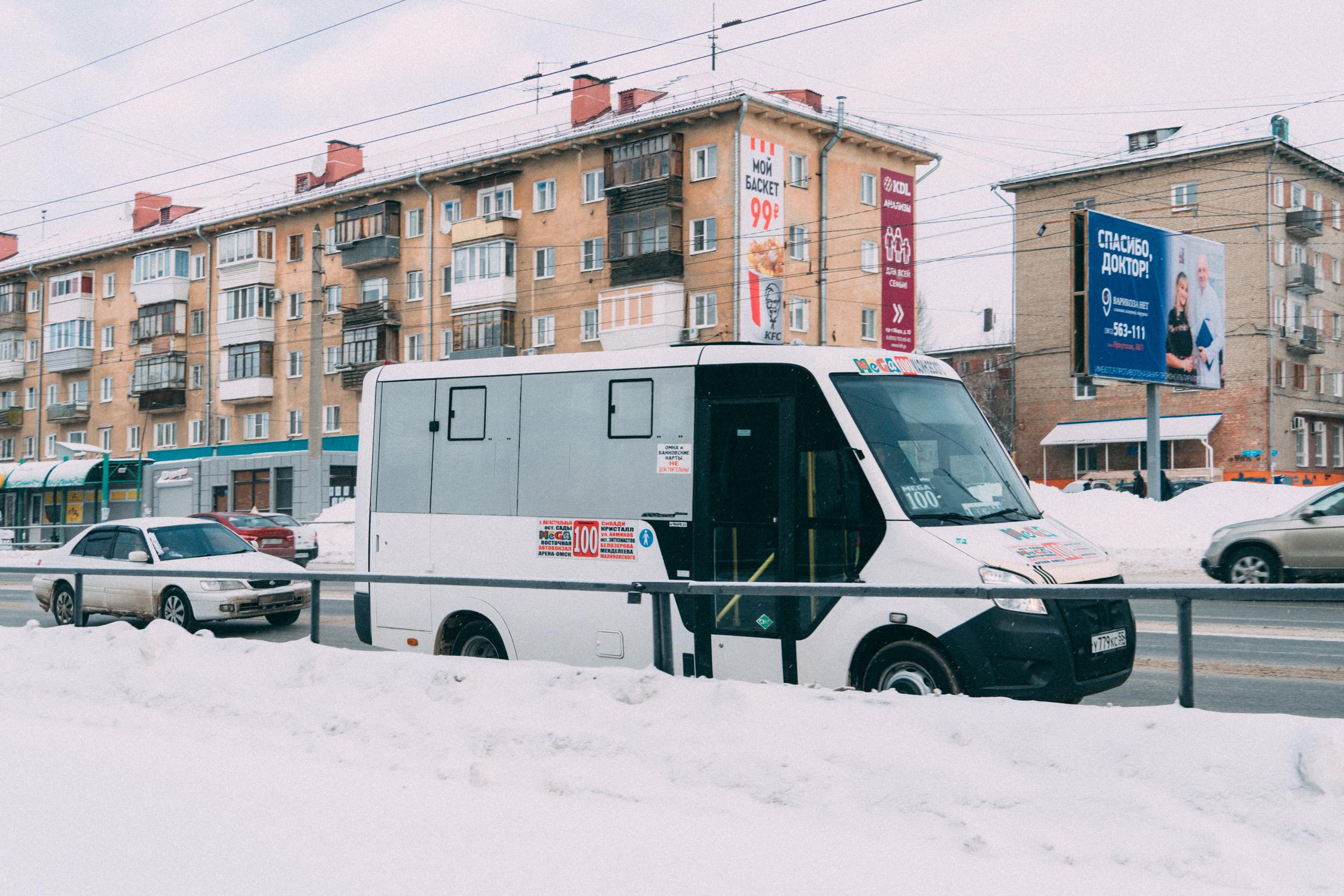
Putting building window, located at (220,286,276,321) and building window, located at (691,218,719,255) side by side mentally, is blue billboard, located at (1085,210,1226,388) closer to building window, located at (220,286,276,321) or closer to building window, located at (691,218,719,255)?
building window, located at (691,218,719,255)

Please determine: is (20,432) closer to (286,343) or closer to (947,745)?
(286,343)

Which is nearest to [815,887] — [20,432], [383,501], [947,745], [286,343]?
[947,745]

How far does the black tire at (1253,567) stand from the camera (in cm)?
1627

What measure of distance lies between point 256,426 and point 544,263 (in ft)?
61.3

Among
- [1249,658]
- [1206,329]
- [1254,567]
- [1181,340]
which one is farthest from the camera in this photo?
[1206,329]

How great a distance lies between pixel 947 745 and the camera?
5.54 metres

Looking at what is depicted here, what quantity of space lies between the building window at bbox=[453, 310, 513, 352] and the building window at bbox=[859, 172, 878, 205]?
14235mm

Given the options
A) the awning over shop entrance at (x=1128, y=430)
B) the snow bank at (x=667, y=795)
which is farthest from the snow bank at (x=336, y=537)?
the awning over shop entrance at (x=1128, y=430)

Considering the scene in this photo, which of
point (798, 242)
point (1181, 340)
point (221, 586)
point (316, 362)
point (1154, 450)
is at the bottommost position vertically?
point (221, 586)

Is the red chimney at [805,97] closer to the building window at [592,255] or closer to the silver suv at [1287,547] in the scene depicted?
the building window at [592,255]

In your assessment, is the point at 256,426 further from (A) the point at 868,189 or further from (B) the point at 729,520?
(B) the point at 729,520

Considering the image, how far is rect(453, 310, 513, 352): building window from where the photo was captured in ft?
158

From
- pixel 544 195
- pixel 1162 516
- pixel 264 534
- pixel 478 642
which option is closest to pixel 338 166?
pixel 544 195

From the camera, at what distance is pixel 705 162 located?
141 ft
